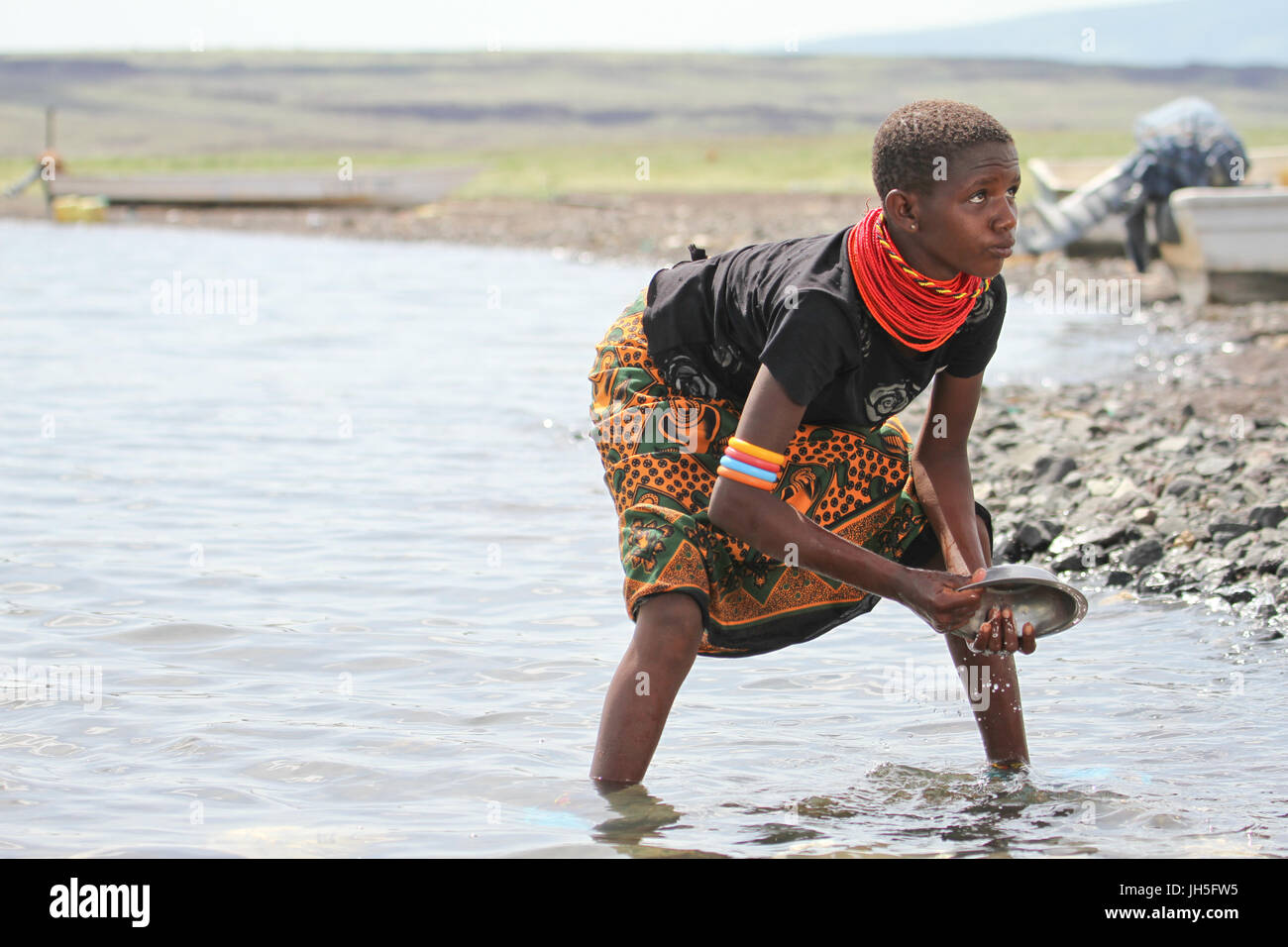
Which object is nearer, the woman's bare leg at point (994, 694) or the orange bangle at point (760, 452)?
the orange bangle at point (760, 452)

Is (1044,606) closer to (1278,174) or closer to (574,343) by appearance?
(574,343)

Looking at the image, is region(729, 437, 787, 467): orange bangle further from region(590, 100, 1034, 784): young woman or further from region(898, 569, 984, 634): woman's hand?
region(898, 569, 984, 634): woman's hand

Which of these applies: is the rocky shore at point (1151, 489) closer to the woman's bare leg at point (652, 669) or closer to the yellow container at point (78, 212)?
the woman's bare leg at point (652, 669)

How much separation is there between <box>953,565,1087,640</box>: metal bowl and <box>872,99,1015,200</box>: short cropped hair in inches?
30.1

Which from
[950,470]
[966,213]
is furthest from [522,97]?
[966,213]

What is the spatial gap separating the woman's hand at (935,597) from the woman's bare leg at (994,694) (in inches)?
16.1

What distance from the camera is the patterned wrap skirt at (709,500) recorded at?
325 centimetres

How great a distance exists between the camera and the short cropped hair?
295 cm

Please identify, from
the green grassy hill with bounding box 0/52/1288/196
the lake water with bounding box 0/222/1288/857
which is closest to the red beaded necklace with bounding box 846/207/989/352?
the lake water with bounding box 0/222/1288/857

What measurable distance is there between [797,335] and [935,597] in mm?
584

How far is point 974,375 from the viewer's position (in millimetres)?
3469

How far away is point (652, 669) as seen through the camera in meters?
3.21

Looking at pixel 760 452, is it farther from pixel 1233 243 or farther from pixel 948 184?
pixel 1233 243

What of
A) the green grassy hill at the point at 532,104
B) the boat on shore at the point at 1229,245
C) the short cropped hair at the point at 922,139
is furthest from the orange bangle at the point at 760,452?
the green grassy hill at the point at 532,104
